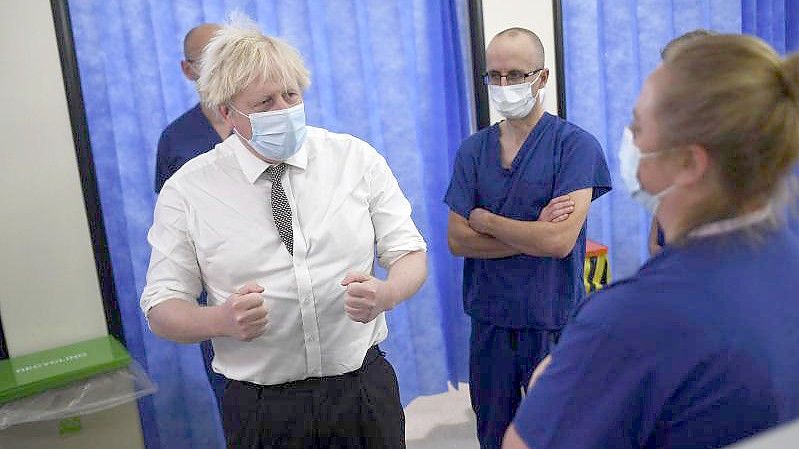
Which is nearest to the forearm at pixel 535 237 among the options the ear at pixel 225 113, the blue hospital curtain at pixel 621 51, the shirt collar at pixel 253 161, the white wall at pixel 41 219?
the shirt collar at pixel 253 161

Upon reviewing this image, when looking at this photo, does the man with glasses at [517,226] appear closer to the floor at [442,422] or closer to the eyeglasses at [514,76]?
the eyeglasses at [514,76]

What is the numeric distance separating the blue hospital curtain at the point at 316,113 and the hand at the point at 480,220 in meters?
0.67

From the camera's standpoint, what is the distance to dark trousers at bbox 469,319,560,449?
75.2 inches

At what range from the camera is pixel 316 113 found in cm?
239

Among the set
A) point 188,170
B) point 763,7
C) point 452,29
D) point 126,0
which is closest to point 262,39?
point 188,170

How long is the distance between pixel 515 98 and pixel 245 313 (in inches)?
41.4

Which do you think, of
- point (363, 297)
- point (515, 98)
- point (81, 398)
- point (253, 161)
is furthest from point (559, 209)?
point (81, 398)

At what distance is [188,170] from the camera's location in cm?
141

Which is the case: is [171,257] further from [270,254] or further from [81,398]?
[81,398]

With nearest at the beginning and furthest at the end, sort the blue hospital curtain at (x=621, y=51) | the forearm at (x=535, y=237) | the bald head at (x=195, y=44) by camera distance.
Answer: the forearm at (x=535, y=237)
the bald head at (x=195, y=44)
the blue hospital curtain at (x=621, y=51)

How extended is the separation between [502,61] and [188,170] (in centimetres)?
98

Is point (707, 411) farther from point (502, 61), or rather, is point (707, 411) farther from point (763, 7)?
point (763, 7)

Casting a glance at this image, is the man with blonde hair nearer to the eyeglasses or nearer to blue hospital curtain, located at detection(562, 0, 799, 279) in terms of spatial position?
the eyeglasses

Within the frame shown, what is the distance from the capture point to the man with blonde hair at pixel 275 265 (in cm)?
135
